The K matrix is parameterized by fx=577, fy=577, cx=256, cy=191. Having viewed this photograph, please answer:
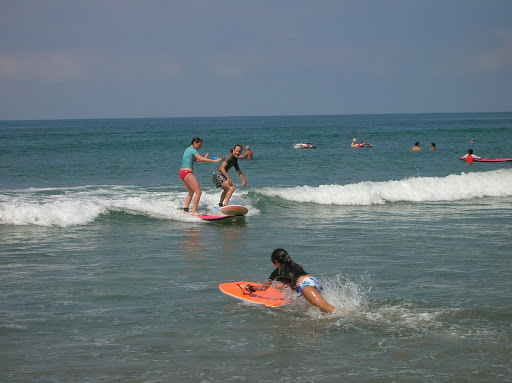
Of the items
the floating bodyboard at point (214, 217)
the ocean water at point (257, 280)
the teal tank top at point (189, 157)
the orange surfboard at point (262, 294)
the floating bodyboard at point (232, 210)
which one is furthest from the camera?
the floating bodyboard at point (232, 210)

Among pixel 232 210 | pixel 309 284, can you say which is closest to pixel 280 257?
pixel 309 284

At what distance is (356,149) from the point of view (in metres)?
39.7

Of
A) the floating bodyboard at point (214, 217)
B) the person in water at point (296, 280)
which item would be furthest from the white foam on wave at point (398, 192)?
the person in water at point (296, 280)

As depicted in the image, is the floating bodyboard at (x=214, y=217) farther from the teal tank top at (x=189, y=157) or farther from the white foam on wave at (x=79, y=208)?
the teal tank top at (x=189, y=157)

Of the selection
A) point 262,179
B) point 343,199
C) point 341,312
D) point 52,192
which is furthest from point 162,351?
point 262,179

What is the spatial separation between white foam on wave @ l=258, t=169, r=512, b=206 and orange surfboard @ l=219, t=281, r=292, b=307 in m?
9.47

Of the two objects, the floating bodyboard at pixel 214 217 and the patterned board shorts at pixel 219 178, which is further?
the patterned board shorts at pixel 219 178

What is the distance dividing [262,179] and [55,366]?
17.7 m

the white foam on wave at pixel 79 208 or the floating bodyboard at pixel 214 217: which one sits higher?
the floating bodyboard at pixel 214 217

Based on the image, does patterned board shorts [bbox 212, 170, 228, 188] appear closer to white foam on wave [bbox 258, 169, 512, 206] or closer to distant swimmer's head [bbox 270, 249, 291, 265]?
white foam on wave [bbox 258, 169, 512, 206]

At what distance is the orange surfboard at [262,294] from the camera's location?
7.61 metres

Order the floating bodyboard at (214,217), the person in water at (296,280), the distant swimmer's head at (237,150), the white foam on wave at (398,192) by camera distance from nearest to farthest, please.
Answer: the person in water at (296,280), the distant swimmer's head at (237,150), the floating bodyboard at (214,217), the white foam on wave at (398,192)

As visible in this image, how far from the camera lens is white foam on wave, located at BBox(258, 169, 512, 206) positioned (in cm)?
1738

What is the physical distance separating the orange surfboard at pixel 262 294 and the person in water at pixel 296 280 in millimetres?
113
